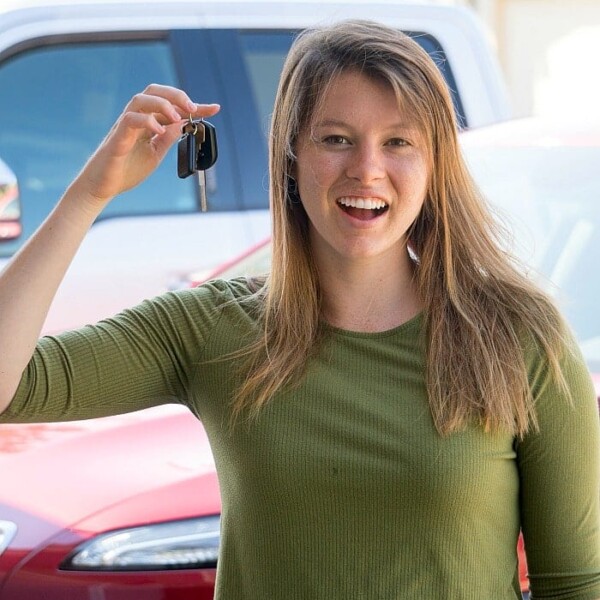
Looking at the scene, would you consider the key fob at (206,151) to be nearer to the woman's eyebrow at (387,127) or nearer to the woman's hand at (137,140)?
the woman's hand at (137,140)

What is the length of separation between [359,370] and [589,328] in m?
1.18

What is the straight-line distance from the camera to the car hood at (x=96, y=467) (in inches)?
107

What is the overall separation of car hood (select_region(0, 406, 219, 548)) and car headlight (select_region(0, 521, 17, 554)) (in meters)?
0.01

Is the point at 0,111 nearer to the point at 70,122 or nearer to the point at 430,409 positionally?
the point at 70,122

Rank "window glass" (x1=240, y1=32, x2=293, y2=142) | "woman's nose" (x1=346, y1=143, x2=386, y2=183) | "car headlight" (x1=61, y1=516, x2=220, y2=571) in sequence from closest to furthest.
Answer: "woman's nose" (x1=346, y1=143, x2=386, y2=183), "car headlight" (x1=61, y1=516, x2=220, y2=571), "window glass" (x1=240, y1=32, x2=293, y2=142)

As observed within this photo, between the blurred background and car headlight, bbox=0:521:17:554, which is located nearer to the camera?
car headlight, bbox=0:521:17:554

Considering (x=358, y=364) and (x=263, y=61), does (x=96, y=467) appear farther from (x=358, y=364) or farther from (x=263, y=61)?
(x=263, y=61)

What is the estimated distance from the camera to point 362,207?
2.04m

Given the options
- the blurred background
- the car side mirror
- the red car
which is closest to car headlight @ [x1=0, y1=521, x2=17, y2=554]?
the red car

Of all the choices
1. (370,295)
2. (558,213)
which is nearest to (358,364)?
(370,295)

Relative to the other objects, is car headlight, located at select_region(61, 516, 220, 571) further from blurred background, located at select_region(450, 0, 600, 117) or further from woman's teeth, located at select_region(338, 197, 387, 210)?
blurred background, located at select_region(450, 0, 600, 117)

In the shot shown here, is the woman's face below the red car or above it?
above

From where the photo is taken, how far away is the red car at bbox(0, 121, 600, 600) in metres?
2.67

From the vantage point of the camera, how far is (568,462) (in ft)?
6.45
